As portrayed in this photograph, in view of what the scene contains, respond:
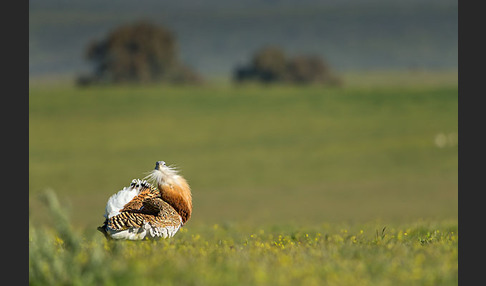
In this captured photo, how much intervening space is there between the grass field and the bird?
29 cm

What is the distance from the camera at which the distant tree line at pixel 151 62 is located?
11325 cm

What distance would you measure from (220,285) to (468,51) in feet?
16.5

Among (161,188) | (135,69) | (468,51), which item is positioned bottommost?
(161,188)

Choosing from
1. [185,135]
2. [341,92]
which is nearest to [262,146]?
[185,135]

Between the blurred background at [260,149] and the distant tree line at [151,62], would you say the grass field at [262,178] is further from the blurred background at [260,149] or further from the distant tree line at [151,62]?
the distant tree line at [151,62]

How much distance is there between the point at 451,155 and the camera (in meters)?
49.5

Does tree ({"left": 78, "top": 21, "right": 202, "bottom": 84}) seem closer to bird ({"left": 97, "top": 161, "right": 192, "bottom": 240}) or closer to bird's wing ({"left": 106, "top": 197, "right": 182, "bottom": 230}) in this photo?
bird ({"left": 97, "top": 161, "right": 192, "bottom": 240})

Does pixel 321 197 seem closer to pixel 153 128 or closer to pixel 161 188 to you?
pixel 161 188

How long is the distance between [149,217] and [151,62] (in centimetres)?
10872

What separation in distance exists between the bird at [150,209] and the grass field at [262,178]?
294mm

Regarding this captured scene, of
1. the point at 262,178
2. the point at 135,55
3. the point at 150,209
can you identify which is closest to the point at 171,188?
the point at 150,209

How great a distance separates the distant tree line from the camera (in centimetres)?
11325

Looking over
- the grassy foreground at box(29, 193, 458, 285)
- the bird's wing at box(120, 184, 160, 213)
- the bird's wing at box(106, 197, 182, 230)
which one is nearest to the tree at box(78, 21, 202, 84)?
the bird's wing at box(120, 184, 160, 213)

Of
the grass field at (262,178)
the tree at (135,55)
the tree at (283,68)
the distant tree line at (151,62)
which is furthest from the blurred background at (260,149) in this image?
the tree at (283,68)
